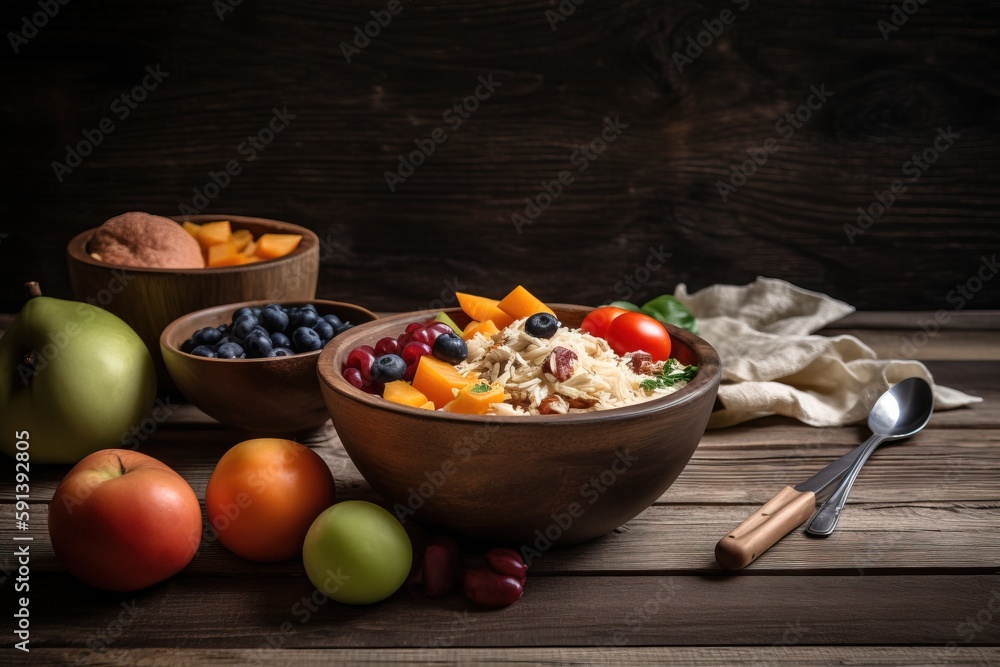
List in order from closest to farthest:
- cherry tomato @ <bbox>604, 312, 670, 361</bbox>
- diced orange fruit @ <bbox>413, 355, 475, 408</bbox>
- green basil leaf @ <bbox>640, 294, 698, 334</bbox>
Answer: diced orange fruit @ <bbox>413, 355, 475, 408</bbox> < cherry tomato @ <bbox>604, 312, 670, 361</bbox> < green basil leaf @ <bbox>640, 294, 698, 334</bbox>

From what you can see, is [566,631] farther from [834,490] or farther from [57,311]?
[57,311]

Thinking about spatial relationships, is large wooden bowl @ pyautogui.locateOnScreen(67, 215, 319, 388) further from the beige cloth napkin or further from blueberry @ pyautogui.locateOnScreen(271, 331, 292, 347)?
the beige cloth napkin

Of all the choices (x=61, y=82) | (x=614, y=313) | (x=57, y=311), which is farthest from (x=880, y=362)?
(x=61, y=82)

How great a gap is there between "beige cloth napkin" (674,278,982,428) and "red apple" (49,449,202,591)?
114 cm

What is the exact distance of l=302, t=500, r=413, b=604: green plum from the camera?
1.19 m

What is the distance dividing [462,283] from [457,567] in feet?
5.03

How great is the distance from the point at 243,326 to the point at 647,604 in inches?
36.8

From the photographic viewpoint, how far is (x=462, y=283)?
8.87 ft

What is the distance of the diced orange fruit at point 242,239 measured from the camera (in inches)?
81.3

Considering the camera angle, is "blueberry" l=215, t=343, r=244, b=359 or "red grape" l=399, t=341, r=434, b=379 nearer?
"red grape" l=399, t=341, r=434, b=379

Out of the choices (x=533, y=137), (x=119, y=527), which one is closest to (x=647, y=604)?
(x=119, y=527)

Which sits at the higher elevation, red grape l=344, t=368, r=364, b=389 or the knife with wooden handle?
red grape l=344, t=368, r=364, b=389

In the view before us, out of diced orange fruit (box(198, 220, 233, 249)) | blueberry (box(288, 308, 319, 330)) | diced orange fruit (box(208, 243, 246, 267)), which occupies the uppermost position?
diced orange fruit (box(198, 220, 233, 249))

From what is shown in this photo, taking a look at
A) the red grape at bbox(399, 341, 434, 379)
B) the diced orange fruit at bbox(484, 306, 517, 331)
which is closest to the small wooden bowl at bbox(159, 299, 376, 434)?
the red grape at bbox(399, 341, 434, 379)
